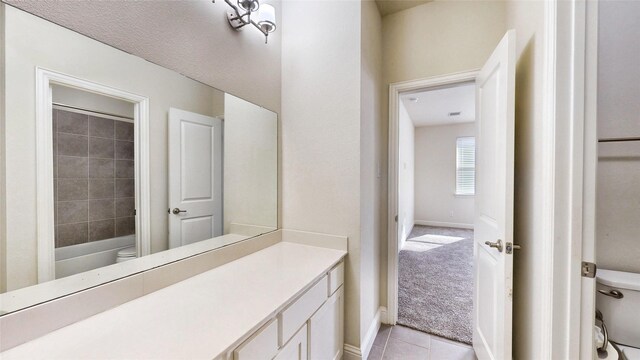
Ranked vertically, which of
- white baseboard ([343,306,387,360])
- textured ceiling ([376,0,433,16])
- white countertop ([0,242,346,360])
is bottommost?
white baseboard ([343,306,387,360])

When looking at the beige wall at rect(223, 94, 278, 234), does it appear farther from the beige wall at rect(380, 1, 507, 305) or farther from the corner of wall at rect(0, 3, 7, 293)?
the beige wall at rect(380, 1, 507, 305)

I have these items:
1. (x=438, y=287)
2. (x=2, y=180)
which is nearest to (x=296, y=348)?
(x=2, y=180)

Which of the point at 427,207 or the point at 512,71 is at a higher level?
the point at 512,71

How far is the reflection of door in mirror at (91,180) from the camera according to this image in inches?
32.0

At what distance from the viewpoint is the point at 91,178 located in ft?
2.88

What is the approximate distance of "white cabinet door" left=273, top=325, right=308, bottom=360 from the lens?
3.24 ft

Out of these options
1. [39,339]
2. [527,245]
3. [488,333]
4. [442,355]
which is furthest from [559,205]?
[39,339]

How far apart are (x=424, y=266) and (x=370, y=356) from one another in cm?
196

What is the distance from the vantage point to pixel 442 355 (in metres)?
1.72

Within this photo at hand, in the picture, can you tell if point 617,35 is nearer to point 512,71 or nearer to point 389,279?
point 512,71

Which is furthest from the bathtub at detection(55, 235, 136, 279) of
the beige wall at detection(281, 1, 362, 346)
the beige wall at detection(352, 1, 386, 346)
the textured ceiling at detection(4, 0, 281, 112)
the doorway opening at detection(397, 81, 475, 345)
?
the doorway opening at detection(397, 81, 475, 345)

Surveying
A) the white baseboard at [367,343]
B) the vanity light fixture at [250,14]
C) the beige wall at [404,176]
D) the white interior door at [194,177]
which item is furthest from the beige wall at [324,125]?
the beige wall at [404,176]

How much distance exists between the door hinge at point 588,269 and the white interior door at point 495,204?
0.29 metres

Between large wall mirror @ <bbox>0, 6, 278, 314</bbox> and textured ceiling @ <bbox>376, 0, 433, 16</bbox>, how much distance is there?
1.57 metres
